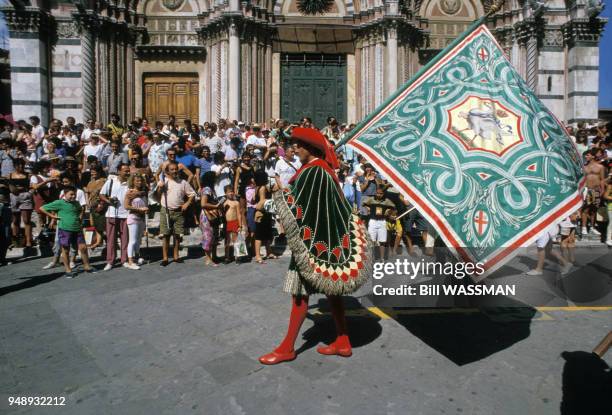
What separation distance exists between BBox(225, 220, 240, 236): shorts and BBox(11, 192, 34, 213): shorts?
178 inches

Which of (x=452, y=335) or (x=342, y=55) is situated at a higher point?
(x=342, y=55)

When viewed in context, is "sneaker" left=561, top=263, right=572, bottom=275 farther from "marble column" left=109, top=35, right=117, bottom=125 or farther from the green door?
"marble column" left=109, top=35, right=117, bottom=125

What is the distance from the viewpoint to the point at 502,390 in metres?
3.63

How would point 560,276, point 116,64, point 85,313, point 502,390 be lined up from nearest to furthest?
point 502,390 → point 85,313 → point 560,276 → point 116,64

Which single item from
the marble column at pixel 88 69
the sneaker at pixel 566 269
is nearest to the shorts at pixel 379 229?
the sneaker at pixel 566 269

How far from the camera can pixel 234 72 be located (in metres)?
16.7

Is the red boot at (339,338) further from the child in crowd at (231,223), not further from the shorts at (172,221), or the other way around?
the shorts at (172,221)

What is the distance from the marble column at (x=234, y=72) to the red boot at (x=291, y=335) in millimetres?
13554

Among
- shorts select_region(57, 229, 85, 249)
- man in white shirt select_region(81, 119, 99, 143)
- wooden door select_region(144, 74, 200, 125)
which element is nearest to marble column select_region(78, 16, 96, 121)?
wooden door select_region(144, 74, 200, 125)

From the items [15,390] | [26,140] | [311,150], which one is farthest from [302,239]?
[26,140]

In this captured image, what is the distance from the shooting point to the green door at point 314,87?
60.3ft

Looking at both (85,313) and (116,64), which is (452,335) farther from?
Answer: (116,64)

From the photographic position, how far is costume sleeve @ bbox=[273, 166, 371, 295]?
3908 mm

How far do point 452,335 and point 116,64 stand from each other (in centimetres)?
1655
